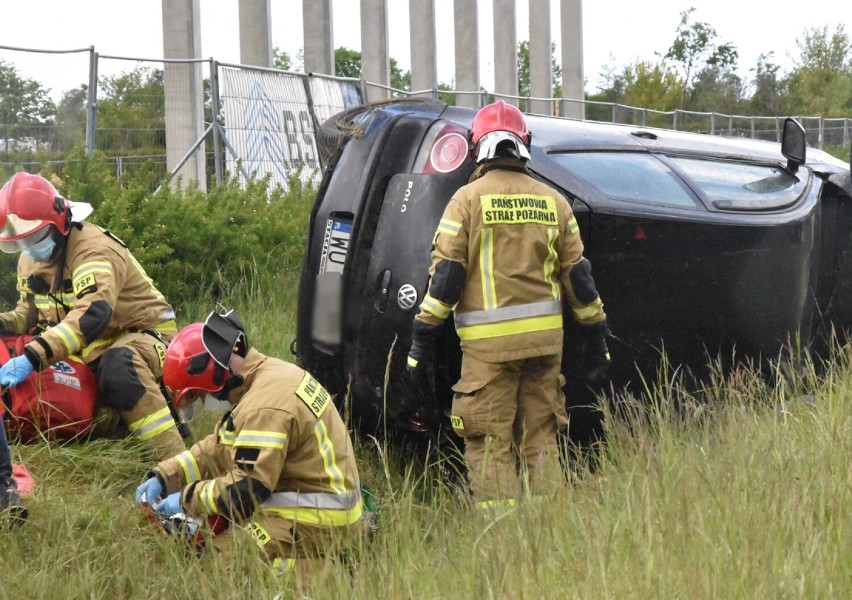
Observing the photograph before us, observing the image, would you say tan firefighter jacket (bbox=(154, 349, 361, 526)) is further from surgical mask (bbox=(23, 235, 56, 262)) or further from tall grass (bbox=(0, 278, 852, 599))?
surgical mask (bbox=(23, 235, 56, 262))

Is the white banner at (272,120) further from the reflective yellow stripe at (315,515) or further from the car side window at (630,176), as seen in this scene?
the reflective yellow stripe at (315,515)

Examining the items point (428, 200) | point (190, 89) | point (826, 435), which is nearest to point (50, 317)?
point (428, 200)

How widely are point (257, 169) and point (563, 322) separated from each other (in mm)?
7166

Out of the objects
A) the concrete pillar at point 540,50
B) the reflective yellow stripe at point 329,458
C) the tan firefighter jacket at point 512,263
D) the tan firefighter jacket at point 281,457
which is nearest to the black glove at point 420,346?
the tan firefighter jacket at point 512,263

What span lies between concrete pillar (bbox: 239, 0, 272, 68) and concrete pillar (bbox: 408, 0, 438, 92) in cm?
752

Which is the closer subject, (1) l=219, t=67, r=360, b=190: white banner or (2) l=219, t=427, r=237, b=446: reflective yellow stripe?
(2) l=219, t=427, r=237, b=446: reflective yellow stripe

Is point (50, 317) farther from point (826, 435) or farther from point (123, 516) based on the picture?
point (826, 435)

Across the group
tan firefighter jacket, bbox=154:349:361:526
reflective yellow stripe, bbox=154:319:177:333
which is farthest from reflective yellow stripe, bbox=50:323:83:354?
tan firefighter jacket, bbox=154:349:361:526

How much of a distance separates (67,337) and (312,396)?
143 cm

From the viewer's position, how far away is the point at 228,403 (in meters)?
4.36

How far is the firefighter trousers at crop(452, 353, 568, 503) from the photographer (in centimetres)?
458

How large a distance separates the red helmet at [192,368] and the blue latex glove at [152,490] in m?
0.41

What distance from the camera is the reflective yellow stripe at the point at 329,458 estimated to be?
4.11 m

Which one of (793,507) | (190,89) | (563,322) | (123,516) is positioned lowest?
(123,516)
